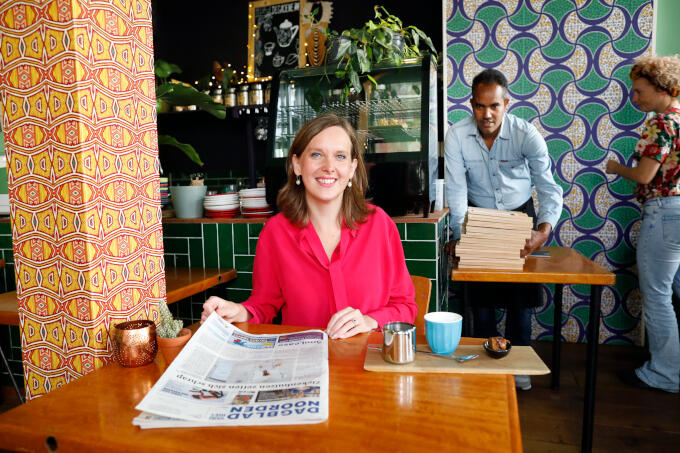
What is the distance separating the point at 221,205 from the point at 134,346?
162cm

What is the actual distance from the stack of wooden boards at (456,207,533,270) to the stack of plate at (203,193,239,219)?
1.27 m

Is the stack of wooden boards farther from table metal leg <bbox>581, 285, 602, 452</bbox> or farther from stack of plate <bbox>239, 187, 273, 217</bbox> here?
stack of plate <bbox>239, 187, 273, 217</bbox>

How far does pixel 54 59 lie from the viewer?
1151 mm

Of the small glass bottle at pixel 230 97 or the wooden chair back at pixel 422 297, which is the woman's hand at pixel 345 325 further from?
the small glass bottle at pixel 230 97

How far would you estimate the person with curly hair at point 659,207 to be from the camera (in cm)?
256

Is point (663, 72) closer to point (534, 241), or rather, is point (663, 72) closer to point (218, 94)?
point (534, 241)

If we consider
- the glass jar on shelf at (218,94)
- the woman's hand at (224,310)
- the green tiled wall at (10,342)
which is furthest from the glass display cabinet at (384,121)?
the green tiled wall at (10,342)

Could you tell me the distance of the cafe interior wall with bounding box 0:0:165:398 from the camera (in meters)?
1.15

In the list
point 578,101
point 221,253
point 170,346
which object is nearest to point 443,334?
point 170,346

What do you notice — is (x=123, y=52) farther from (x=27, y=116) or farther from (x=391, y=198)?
(x=391, y=198)

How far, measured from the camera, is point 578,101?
3.34 m

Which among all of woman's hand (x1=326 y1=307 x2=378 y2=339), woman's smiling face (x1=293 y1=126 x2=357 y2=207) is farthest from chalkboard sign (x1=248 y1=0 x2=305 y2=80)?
woman's hand (x1=326 y1=307 x2=378 y2=339)

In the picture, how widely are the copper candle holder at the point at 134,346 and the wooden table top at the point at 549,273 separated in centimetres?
142

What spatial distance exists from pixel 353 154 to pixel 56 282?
3.44 feet
